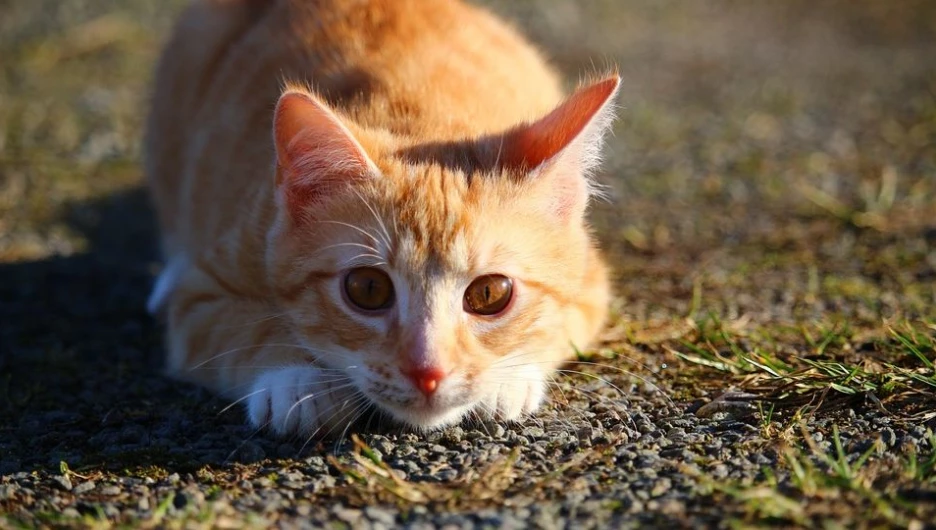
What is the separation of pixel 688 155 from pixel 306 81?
298 centimetres

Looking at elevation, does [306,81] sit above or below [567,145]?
above

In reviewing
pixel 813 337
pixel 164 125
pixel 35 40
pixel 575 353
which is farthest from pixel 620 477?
pixel 35 40

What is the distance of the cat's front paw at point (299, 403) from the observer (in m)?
2.42

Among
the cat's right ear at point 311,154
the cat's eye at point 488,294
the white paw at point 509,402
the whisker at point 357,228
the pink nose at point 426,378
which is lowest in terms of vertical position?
the white paw at point 509,402

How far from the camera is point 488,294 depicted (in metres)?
2.40

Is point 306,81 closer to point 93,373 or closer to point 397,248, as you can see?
point 397,248

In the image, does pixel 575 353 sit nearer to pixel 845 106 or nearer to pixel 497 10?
pixel 845 106

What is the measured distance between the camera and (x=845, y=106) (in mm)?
6094

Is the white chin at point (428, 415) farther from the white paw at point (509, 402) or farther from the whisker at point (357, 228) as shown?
the whisker at point (357, 228)

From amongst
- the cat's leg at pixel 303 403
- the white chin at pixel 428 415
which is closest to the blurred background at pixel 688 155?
the white chin at pixel 428 415

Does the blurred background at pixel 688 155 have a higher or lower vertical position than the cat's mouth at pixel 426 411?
higher

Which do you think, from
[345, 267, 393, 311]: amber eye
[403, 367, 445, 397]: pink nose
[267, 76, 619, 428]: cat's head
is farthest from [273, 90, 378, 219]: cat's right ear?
[403, 367, 445, 397]: pink nose

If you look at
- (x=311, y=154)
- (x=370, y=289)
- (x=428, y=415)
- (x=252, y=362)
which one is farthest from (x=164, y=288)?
(x=428, y=415)

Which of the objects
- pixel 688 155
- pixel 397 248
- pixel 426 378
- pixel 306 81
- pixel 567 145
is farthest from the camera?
pixel 688 155
